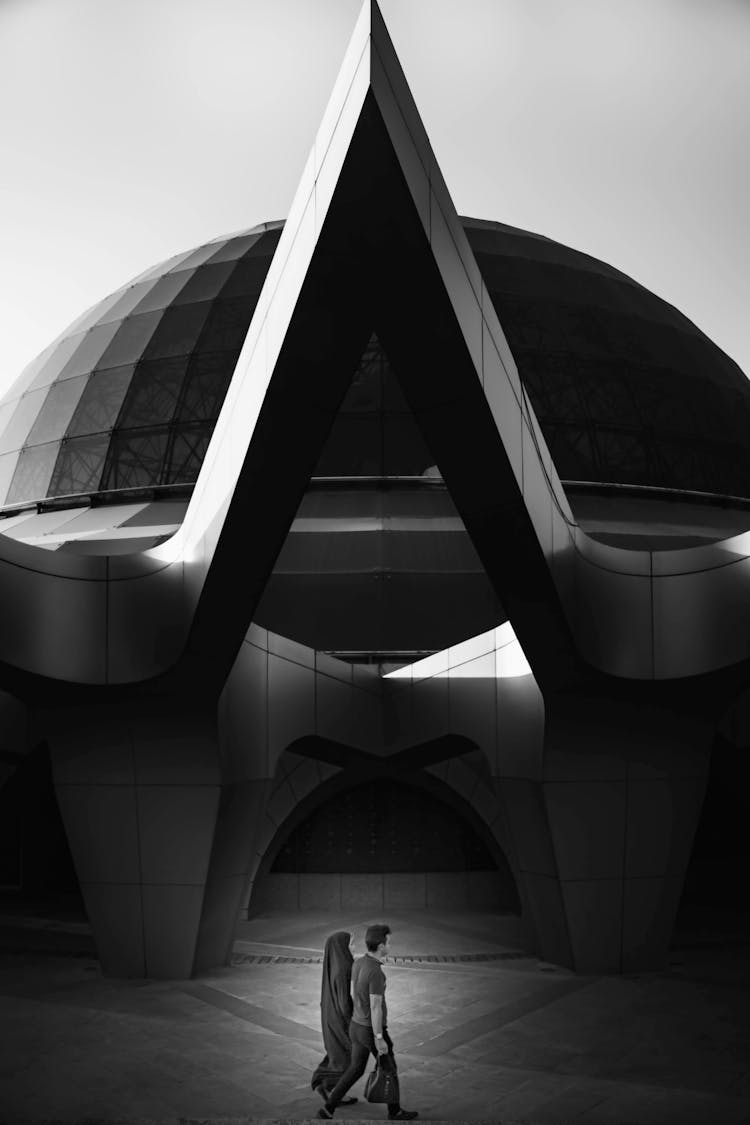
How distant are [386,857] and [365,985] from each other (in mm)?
14488

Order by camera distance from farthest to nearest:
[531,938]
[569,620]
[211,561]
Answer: [531,938] → [569,620] → [211,561]

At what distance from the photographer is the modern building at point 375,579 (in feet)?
35.6

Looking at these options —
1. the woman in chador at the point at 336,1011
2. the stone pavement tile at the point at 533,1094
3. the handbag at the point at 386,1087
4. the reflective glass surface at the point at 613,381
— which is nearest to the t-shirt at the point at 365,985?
the woman in chador at the point at 336,1011

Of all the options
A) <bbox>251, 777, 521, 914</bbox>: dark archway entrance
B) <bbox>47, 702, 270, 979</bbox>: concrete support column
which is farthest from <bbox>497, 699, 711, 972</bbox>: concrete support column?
<bbox>251, 777, 521, 914</bbox>: dark archway entrance

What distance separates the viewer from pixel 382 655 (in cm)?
2173

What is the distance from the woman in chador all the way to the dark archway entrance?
536 inches

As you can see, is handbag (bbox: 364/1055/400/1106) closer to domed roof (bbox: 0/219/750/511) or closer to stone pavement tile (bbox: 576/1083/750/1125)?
stone pavement tile (bbox: 576/1083/750/1125)

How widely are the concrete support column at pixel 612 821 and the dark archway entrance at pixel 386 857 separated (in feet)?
23.0

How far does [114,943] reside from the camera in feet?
52.5

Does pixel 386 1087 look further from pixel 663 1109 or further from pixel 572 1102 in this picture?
pixel 663 1109

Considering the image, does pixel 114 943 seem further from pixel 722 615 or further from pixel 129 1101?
pixel 722 615

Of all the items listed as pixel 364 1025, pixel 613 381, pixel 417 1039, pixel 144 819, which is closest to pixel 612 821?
pixel 417 1039

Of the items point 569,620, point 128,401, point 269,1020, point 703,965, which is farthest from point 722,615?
point 128,401

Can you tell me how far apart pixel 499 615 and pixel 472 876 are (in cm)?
626
